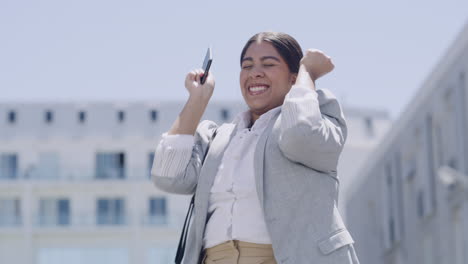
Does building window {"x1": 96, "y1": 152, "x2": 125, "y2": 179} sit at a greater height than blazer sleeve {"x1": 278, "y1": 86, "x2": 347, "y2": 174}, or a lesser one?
lesser

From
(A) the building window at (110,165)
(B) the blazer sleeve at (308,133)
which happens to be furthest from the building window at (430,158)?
(B) the blazer sleeve at (308,133)

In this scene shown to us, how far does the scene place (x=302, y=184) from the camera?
5.90 metres

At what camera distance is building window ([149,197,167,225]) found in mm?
71562

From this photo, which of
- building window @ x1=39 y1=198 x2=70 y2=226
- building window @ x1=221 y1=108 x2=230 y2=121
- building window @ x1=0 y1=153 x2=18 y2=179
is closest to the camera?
building window @ x1=39 y1=198 x2=70 y2=226

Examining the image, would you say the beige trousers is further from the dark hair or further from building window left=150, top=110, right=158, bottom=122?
building window left=150, top=110, right=158, bottom=122

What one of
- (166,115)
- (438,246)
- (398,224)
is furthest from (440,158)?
(166,115)

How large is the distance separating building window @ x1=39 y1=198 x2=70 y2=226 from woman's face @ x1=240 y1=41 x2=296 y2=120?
6585 centimetres

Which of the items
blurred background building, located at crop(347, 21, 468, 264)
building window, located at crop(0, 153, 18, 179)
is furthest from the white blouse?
building window, located at crop(0, 153, 18, 179)

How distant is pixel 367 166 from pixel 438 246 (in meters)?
16.7

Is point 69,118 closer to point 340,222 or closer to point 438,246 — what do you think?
point 438,246

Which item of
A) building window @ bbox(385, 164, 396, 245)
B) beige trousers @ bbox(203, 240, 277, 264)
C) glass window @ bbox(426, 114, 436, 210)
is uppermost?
beige trousers @ bbox(203, 240, 277, 264)

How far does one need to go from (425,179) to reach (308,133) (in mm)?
39267

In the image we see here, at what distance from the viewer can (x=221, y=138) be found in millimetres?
6441

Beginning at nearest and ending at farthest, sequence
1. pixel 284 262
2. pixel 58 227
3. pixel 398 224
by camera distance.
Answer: pixel 284 262 → pixel 398 224 → pixel 58 227
